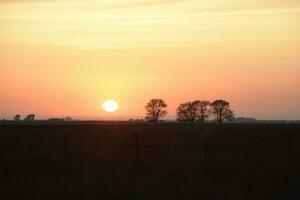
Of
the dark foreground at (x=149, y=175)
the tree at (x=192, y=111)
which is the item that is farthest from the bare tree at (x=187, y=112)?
the dark foreground at (x=149, y=175)

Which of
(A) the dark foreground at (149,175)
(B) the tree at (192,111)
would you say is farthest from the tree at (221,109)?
(A) the dark foreground at (149,175)

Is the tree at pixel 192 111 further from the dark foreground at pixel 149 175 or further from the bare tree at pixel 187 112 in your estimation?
the dark foreground at pixel 149 175

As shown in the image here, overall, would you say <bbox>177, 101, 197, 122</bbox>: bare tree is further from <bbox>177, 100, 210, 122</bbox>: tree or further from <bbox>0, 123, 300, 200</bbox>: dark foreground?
<bbox>0, 123, 300, 200</bbox>: dark foreground

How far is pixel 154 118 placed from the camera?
7308 inches

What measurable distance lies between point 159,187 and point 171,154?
8.99m

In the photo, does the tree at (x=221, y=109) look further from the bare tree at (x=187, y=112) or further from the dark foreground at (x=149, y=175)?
the dark foreground at (x=149, y=175)

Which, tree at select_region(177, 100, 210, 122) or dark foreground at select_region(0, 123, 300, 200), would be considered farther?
tree at select_region(177, 100, 210, 122)

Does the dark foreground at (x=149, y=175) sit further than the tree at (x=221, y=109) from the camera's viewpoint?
No

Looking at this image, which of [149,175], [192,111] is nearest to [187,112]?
[192,111]

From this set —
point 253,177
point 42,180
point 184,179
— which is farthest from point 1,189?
point 253,177

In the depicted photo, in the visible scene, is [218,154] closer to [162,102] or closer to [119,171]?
[119,171]

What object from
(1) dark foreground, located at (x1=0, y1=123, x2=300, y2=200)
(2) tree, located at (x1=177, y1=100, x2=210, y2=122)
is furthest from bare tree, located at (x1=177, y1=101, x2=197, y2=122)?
(1) dark foreground, located at (x1=0, y1=123, x2=300, y2=200)

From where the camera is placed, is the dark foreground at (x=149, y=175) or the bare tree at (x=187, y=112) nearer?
the dark foreground at (x=149, y=175)

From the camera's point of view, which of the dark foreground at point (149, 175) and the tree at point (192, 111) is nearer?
the dark foreground at point (149, 175)
